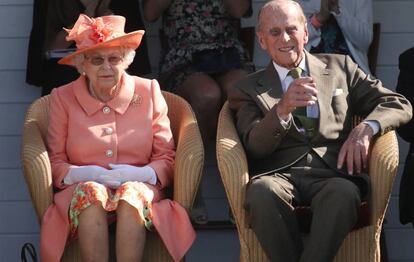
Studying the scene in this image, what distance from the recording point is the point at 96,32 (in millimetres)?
5000

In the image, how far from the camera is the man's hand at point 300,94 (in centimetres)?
468

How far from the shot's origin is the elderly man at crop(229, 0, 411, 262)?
4.67 metres

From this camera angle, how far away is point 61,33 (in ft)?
19.6

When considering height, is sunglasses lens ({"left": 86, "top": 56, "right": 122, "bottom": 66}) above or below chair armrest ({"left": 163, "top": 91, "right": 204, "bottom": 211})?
above

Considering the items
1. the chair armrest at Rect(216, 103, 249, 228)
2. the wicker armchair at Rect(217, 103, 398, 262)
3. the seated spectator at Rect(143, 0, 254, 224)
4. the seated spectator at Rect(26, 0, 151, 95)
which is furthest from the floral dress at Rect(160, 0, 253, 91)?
the wicker armchair at Rect(217, 103, 398, 262)

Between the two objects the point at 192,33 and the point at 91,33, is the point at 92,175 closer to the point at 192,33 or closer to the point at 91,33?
the point at 91,33

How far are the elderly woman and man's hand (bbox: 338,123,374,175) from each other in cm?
73

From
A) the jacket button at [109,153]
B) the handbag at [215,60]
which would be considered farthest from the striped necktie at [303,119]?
the handbag at [215,60]

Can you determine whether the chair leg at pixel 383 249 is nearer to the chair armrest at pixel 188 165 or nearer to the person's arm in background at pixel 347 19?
the person's arm in background at pixel 347 19

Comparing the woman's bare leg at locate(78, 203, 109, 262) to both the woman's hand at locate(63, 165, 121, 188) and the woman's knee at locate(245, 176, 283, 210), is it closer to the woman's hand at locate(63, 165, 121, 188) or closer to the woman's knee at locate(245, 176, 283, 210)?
the woman's hand at locate(63, 165, 121, 188)

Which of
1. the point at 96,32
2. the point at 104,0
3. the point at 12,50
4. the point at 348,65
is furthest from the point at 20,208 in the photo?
the point at 348,65

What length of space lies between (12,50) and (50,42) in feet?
1.93

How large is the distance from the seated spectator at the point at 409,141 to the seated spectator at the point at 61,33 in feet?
4.69

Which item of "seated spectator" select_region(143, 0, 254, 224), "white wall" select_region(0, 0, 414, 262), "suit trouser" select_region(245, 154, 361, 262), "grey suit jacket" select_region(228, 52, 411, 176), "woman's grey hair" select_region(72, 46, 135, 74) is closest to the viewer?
"suit trouser" select_region(245, 154, 361, 262)
